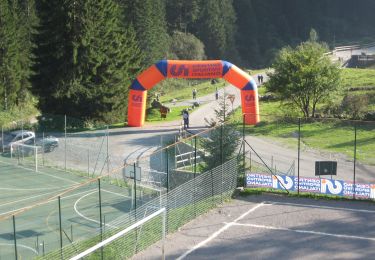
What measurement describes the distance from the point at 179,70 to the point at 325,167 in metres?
18.0

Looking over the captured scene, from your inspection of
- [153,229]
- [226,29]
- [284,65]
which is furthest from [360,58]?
[153,229]

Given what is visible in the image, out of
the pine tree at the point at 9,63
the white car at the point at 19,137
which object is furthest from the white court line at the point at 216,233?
the pine tree at the point at 9,63

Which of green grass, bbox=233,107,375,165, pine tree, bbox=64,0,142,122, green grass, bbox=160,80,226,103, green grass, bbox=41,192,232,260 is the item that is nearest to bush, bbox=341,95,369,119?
green grass, bbox=233,107,375,165

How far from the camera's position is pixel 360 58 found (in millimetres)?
93812

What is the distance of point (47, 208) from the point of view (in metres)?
24.3

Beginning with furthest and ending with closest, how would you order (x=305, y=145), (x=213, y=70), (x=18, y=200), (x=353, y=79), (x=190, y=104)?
(x=353, y=79), (x=190, y=104), (x=213, y=70), (x=305, y=145), (x=18, y=200)

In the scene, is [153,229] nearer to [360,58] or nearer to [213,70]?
[213,70]

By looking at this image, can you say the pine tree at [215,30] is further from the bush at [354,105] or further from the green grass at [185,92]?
the bush at [354,105]

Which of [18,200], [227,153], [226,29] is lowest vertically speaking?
[18,200]

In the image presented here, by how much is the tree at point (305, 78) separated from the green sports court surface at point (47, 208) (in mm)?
19290

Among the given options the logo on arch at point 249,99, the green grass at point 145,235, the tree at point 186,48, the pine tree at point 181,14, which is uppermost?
the pine tree at point 181,14

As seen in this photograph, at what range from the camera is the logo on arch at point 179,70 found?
38219mm

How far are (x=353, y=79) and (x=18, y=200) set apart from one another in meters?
42.3

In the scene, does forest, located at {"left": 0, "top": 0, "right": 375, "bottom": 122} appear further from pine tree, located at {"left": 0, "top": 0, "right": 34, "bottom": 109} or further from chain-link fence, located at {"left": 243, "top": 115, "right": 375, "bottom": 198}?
chain-link fence, located at {"left": 243, "top": 115, "right": 375, "bottom": 198}
